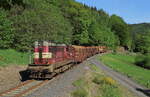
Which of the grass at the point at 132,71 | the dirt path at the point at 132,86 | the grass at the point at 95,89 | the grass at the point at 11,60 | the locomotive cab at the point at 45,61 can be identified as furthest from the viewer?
the grass at the point at 132,71

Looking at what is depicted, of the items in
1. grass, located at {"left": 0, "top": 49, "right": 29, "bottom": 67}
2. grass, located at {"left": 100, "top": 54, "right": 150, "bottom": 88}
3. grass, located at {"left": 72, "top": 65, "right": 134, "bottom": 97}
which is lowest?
grass, located at {"left": 100, "top": 54, "right": 150, "bottom": 88}

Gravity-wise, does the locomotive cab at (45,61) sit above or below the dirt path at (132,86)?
above

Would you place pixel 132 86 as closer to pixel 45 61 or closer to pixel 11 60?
pixel 45 61

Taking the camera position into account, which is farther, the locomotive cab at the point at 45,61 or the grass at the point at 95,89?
the locomotive cab at the point at 45,61

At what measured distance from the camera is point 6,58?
29.6 m

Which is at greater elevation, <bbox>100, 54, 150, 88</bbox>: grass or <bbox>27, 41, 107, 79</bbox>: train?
<bbox>27, 41, 107, 79</bbox>: train

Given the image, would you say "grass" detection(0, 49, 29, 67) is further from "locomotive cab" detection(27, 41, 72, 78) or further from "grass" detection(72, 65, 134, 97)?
"grass" detection(72, 65, 134, 97)

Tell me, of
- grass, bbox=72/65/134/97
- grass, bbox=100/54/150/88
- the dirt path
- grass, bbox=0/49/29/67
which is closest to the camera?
grass, bbox=72/65/134/97

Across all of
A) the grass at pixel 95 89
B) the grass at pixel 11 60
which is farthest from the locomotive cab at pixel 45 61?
the grass at pixel 11 60

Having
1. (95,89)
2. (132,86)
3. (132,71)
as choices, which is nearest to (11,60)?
(95,89)

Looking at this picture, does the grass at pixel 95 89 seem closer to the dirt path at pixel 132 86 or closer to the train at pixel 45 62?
the train at pixel 45 62

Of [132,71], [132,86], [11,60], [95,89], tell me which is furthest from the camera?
[132,71]

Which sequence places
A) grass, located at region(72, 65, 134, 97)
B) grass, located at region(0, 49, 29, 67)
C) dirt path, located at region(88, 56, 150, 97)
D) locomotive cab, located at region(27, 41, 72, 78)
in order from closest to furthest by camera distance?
grass, located at region(72, 65, 134, 97) → locomotive cab, located at region(27, 41, 72, 78) → dirt path, located at region(88, 56, 150, 97) → grass, located at region(0, 49, 29, 67)

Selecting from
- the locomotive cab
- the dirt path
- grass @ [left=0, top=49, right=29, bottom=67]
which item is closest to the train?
the locomotive cab
